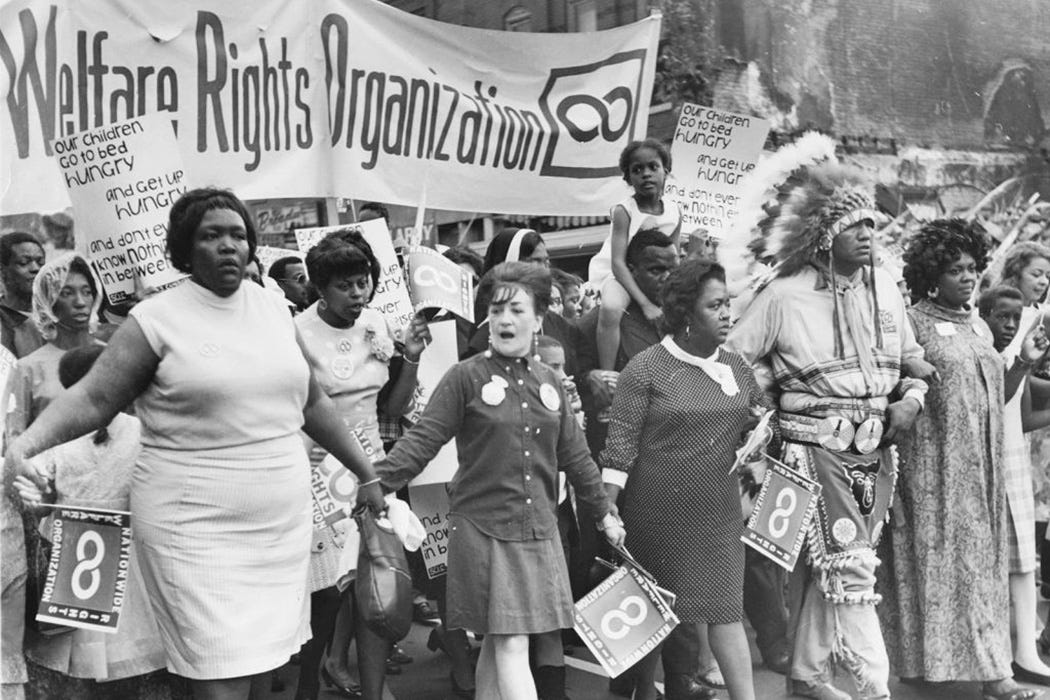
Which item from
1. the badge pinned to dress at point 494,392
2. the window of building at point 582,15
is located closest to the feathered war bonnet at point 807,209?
the badge pinned to dress at point 494,392

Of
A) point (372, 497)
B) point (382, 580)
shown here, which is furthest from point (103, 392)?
point (382, 580)

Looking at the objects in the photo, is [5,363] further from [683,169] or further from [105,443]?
[683,169]

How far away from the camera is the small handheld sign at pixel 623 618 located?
14.2ft

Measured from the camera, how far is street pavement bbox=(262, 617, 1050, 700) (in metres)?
5.45

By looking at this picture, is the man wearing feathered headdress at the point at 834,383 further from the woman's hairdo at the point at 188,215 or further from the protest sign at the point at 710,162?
the woman's hairdo at the point at 188,215

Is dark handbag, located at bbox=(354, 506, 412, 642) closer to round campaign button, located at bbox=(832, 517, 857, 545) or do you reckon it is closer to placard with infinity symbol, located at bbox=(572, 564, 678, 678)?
placard with infinity symbol, located at bbox=(572, 564, 678, 678)

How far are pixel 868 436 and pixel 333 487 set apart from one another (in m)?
2.23

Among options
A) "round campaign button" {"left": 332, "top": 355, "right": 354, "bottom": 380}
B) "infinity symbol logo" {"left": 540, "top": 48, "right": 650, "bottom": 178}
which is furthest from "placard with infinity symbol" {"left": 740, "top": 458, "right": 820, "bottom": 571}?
"infinity symbol logo" {"left": 540, "top": 48, "right": 650, "bottom": 178}

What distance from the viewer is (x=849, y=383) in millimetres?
5023

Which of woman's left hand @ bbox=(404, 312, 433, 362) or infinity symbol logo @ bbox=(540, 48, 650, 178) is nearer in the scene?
woman's left hand @ bbox=(404, 312, 433, 362)

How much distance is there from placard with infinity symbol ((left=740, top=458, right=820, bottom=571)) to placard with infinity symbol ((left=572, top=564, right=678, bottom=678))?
0.60 metres

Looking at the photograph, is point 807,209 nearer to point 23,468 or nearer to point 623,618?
point 623,618

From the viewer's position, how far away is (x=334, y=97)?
609 centimetres

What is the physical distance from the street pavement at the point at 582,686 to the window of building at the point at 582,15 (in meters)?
12.9
